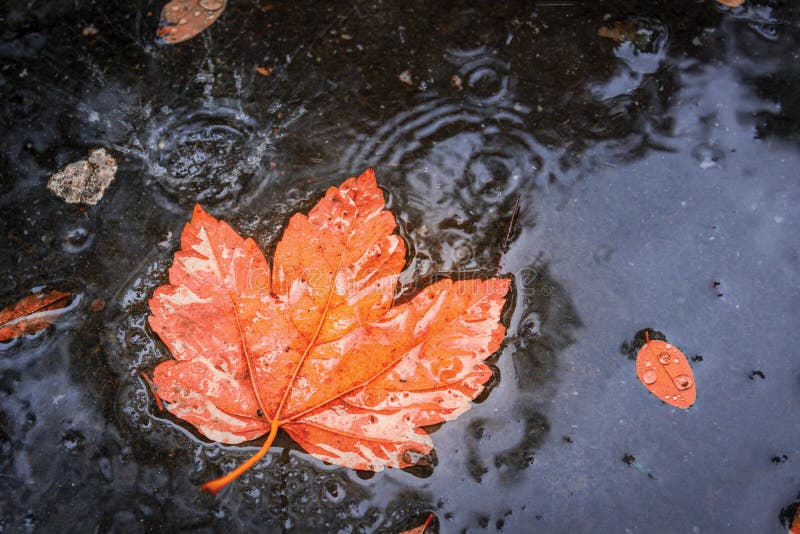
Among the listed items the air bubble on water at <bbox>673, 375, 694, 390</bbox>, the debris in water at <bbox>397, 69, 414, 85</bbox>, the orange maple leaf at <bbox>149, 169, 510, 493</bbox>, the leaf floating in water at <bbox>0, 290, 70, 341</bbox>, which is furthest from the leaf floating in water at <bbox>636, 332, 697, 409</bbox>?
the leaf floating in water at <bbox>0, 290, 70, 341</bbox>

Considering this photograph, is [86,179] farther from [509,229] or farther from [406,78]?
[509,229]

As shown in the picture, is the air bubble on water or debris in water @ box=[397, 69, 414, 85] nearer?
the air bubble on water

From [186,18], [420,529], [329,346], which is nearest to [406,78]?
[186,18]

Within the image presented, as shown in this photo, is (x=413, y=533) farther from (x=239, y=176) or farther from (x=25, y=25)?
(x=25, y=25)

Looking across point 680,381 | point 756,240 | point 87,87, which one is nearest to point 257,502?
point 680,381

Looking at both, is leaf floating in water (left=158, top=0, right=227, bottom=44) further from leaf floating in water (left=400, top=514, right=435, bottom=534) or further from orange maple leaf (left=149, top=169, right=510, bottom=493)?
leaf floating in water (left=400, top=514, right=435, bottom=534)

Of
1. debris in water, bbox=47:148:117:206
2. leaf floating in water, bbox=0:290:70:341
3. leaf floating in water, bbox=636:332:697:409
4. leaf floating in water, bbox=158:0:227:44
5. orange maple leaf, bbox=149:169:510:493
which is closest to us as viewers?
orange maple leaf, bbox=149:169:510:493
